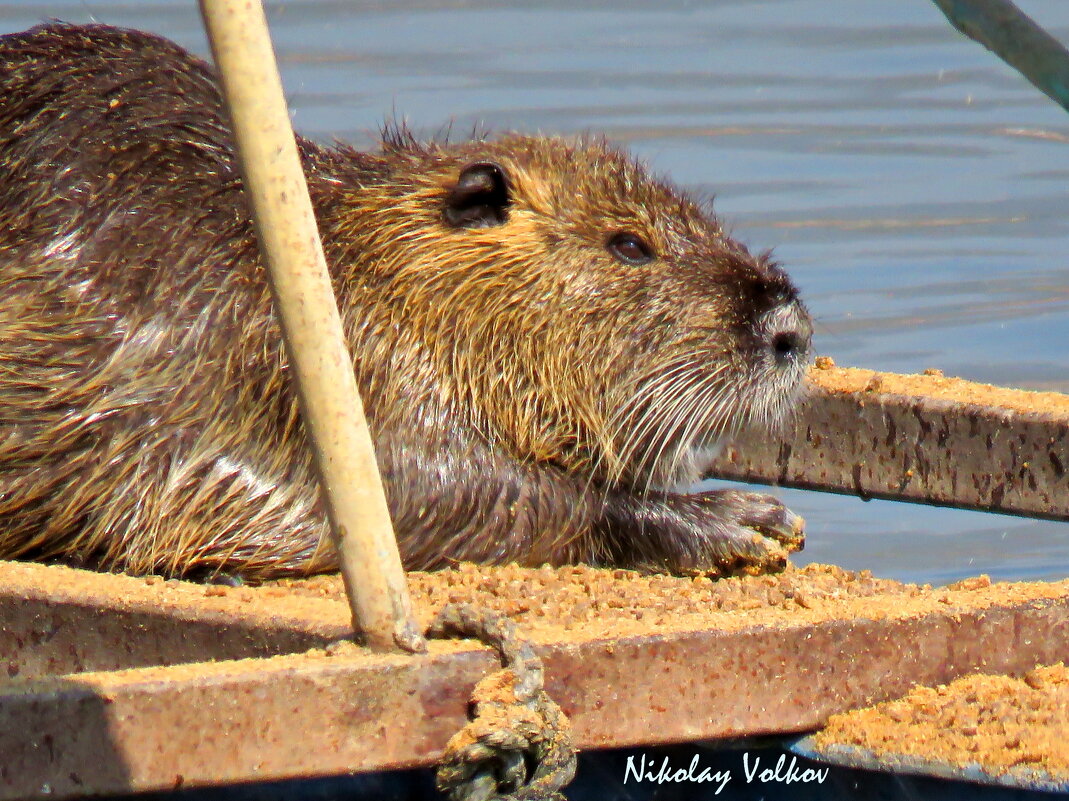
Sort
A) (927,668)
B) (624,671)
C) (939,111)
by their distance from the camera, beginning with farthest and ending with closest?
(939,111), (927,668), (624,671)

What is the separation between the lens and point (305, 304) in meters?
2.38

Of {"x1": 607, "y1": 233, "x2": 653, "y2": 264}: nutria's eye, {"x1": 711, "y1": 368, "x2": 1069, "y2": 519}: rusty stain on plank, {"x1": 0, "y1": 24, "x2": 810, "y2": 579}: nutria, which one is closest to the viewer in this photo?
{"x1": 0, "y1": 24, "x2": 810, "y2": 579}: nutria

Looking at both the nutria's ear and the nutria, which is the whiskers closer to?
the nutria

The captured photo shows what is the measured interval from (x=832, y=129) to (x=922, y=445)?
262 inches

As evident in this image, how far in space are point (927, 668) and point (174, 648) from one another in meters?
1.09

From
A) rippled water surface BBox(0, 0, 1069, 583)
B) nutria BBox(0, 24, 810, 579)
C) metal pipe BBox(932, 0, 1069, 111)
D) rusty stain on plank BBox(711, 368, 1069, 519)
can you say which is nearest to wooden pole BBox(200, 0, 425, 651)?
metal pipe BBox(932, 0, 1069, 111)

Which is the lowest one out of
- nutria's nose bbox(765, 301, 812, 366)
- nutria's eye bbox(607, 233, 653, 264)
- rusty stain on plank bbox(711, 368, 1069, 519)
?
rusty stain on plank bbox(711, 368, 1069, 519)

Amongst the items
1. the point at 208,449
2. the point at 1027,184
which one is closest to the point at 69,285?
the point at 208,449

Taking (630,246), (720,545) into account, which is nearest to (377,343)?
(630,246)

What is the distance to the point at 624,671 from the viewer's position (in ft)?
8.53

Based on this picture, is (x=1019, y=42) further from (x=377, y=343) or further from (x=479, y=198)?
(x=479, y=198)

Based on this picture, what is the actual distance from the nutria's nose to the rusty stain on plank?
18.9 inches

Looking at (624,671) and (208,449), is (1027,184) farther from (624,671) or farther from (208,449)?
(624,671)

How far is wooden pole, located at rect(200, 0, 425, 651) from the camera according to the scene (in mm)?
2320
